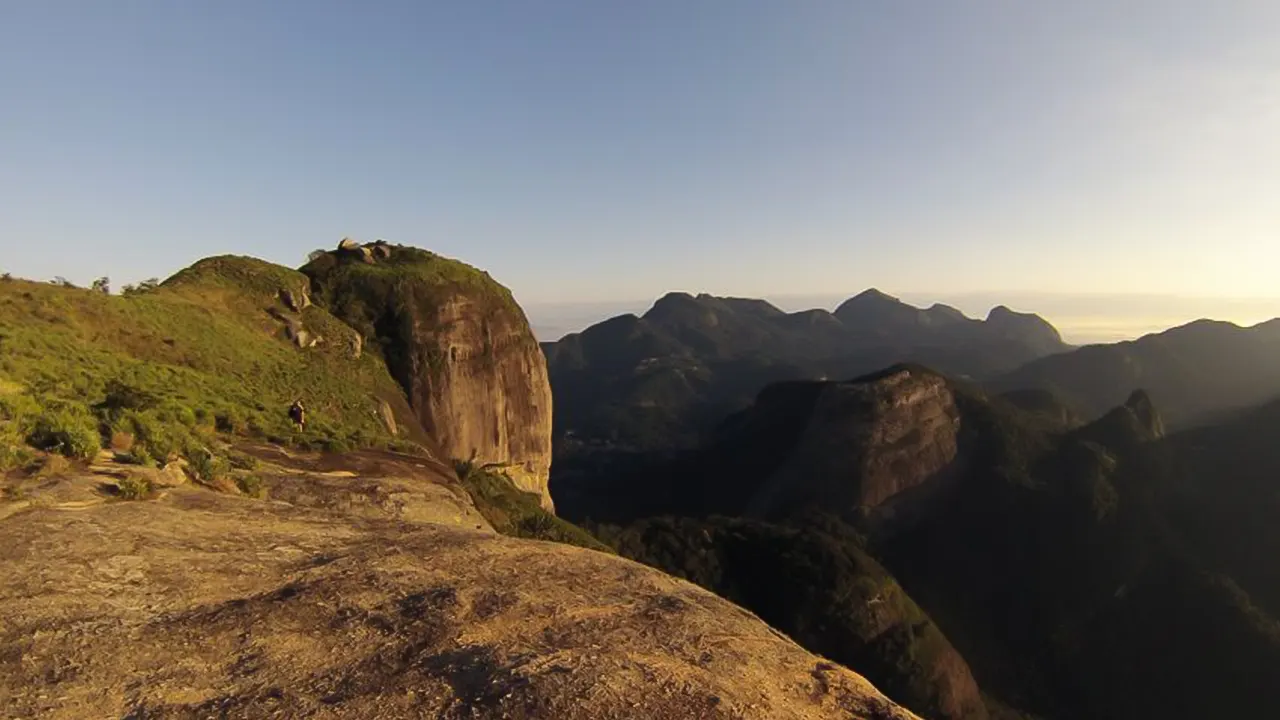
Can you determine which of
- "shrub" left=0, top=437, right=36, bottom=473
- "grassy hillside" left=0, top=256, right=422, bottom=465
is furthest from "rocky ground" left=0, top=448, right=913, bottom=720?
"grassy hillside" left=0, top=256, right=422, bottom=465

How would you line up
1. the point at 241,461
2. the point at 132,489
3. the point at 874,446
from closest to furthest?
1. the point at 132,489
2. the point at 241,461
3. the point at 874,446

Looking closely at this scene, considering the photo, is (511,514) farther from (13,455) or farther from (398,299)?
(398,299)

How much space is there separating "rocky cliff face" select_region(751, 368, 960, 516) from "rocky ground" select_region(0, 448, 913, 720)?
126837 millimetres

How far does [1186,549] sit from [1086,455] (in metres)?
23.2

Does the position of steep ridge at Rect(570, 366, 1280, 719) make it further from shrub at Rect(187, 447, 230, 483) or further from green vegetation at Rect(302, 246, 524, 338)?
shrub at Rect(187, 447, 230, 483)

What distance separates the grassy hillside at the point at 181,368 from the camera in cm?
2075

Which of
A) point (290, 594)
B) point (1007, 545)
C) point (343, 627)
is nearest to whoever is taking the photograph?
point (343, 627)

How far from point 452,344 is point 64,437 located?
159 feet

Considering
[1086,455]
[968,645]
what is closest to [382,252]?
[968,645]

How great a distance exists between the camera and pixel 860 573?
291 ft

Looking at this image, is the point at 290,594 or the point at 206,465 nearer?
Result: the point at 290,594

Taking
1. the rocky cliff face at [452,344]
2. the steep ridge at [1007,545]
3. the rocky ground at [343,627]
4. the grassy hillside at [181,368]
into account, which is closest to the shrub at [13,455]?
the grassy hillside at [181,368]

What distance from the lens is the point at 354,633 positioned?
1127cm

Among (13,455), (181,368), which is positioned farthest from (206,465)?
(181,368)
